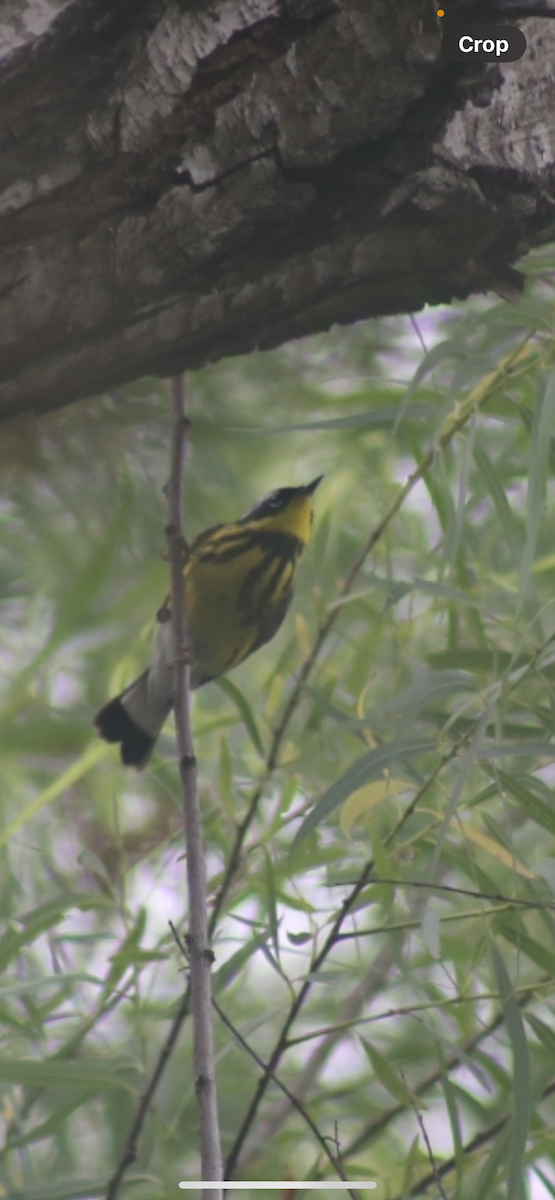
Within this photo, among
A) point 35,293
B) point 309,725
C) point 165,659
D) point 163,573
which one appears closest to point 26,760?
point 165,659

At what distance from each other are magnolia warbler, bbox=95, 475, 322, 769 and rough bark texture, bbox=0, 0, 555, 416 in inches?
25.7

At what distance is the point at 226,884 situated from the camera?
105 centimetres

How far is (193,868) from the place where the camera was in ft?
2.56

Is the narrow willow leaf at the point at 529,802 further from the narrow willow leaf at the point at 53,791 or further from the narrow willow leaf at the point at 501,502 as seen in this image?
the narrow willow leaf at the point at 53,791

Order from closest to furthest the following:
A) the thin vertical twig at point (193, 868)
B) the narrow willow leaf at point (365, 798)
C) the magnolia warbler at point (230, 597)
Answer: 1. the thin vertical twig at point (193, 868)
2. the narrow willow leaf at point (365, 798)
3. the magnolia warbler at point (230, 597)

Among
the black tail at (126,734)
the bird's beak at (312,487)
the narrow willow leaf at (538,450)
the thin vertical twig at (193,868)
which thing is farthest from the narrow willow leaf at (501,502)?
the black tail at (126,734)

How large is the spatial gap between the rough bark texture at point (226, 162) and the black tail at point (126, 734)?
650 millimetres

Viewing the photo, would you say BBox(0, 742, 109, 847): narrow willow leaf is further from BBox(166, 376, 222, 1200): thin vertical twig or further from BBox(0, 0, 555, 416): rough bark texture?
BBox(0, 0, 555, 416): rough bark texture

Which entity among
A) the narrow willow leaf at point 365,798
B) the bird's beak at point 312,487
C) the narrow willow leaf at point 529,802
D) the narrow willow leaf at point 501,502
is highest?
the bird's beak at point 312,487

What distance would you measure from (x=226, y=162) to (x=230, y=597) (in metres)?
1.00

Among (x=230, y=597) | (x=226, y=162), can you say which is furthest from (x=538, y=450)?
(x=230, y=597)

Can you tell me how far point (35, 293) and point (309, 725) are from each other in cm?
48

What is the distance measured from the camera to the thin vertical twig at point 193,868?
65cm

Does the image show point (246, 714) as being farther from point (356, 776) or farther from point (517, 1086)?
point (517, 1086)
